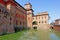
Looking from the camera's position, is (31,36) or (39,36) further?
(31,36)

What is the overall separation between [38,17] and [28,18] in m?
7.26

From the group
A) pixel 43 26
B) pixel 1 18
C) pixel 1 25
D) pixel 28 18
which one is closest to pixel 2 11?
pixel 1 18

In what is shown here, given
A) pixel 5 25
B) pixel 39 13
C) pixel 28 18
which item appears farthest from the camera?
pixel 39 13

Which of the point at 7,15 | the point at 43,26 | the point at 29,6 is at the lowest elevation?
the point at 43,26

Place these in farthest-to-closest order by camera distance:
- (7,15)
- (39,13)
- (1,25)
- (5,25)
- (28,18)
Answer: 1. (39,13)
2. (28,18)
3. (7,15)
4. (5,25)
5. (1,25)

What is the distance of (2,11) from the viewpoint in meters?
28.3

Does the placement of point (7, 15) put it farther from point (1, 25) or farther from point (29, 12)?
point (29, 12)

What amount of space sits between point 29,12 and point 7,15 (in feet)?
91.1

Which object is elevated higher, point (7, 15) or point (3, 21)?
point (7, 15)

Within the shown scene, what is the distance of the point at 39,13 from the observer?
2414 inches

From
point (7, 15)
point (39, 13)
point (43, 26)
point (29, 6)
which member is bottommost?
point (43, 26)

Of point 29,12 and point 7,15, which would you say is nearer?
point 7,15

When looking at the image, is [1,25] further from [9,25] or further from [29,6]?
[29,6]

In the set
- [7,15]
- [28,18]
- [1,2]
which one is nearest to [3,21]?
[7,15]
